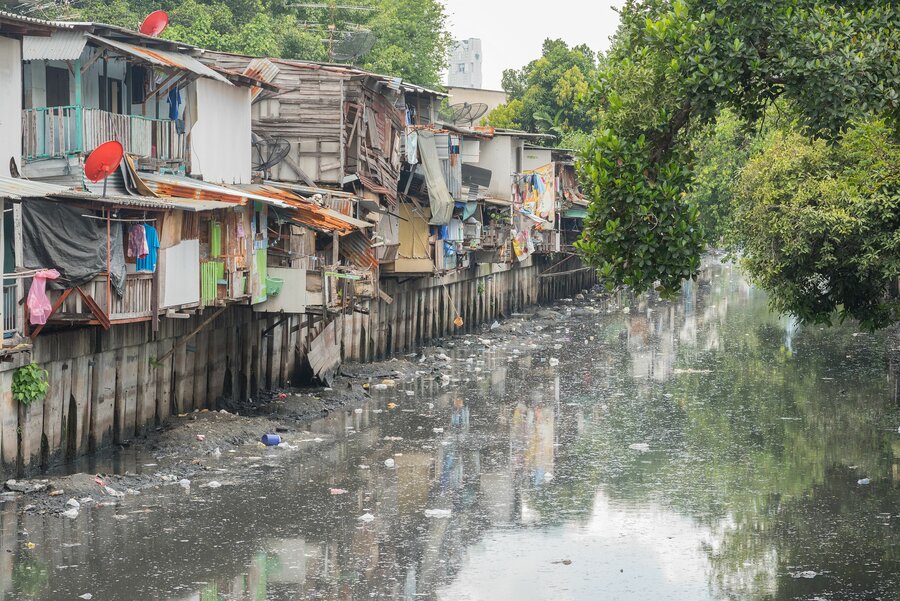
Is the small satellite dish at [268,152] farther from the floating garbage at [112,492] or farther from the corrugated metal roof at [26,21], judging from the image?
the floating garbage at [112,492]

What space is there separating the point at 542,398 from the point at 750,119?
1805cm

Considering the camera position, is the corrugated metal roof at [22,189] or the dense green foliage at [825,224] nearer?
the corrugated metal roof at [22,189]

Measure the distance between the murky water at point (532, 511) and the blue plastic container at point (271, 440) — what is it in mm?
677

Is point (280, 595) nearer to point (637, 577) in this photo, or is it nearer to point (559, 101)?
A: point (637, 577)

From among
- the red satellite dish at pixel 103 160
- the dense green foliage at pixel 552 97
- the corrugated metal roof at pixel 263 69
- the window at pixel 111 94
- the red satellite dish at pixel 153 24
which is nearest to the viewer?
the red satellite dish at pixel 103 160

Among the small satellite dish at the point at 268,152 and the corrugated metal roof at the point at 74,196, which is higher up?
the small satellite dish at the point at 268,152

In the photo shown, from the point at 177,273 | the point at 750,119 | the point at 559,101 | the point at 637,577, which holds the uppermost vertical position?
the point at 559,101

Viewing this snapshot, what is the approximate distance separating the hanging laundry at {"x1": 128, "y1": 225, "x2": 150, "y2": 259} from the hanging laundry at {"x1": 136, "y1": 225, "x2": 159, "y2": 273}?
4.8 inches

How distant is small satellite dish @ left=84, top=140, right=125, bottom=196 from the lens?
1925 centimetres

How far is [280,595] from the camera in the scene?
1461cm

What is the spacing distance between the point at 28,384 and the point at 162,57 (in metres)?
7.15

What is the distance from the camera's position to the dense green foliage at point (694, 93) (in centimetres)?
1198

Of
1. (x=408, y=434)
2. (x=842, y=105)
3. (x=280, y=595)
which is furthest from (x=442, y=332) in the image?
(x=842, y=105)

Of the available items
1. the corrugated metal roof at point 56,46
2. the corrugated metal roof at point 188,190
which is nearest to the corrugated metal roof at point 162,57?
the corrugated metal roof at point 56,46
